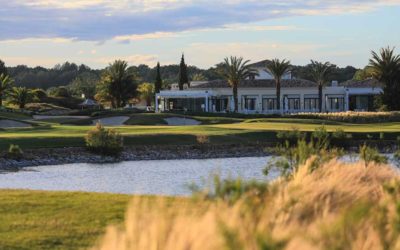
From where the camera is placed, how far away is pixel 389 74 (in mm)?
85500

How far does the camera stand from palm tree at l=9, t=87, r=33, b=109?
9475 cm

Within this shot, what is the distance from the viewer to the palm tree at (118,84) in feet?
316

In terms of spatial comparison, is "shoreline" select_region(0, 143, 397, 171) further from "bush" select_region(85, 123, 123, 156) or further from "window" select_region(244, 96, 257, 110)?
"window" select_region(244, 96, 257, 110)

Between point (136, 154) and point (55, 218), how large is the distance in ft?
105

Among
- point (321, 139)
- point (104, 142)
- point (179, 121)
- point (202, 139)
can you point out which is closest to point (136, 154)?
point (104, 142)

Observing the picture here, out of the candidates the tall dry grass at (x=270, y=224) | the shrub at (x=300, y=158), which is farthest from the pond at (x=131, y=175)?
the tall dry grass at (x=270, y=224)

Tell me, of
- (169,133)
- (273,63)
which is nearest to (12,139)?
(169,133)

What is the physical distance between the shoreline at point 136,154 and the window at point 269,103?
4916 centimetres

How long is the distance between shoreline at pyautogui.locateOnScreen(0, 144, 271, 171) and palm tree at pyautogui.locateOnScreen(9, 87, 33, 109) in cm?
5225

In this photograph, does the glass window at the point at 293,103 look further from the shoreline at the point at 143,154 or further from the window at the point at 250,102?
the shoreline at the point at 143,154

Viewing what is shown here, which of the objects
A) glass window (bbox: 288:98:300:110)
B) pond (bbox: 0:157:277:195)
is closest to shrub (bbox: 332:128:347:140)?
pond (bbox: 0:157:277:195)

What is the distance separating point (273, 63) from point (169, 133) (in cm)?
4223

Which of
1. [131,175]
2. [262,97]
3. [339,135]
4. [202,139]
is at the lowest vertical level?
[131,175]

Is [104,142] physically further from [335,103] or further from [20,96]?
[335,103]
